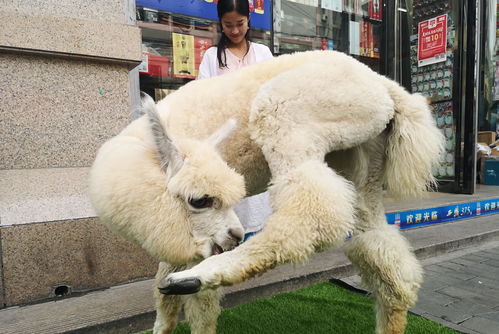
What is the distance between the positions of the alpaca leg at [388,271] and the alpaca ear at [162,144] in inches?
39.9

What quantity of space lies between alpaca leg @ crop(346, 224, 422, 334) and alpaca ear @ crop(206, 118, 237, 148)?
0.88 meters

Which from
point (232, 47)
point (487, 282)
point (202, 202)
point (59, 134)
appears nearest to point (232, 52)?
point (232, 47)

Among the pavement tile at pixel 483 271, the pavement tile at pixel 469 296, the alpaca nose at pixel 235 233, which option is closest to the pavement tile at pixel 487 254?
the pavement tile at pixel 483 271

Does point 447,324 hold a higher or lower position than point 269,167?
lower

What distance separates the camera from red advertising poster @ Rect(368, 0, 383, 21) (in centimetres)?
674

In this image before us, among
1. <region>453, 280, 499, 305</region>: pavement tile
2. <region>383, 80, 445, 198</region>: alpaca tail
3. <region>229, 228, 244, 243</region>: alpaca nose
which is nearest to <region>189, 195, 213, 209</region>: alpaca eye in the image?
<region>229, 228, 244, 243</region>: alpaca nose

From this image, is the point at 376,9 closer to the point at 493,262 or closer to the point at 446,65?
the point at 446,65

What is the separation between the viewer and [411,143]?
167 centimetres

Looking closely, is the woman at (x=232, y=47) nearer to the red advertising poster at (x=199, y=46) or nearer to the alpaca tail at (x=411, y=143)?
the alpaca tail at (x=411, y=143)

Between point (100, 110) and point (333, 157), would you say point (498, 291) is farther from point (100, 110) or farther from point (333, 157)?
point (100, 110)

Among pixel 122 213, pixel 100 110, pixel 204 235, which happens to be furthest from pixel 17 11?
pixel 204 235

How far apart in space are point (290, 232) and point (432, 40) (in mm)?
6669

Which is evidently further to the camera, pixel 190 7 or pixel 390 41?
pixel 390 41

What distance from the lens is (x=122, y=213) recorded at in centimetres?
136
